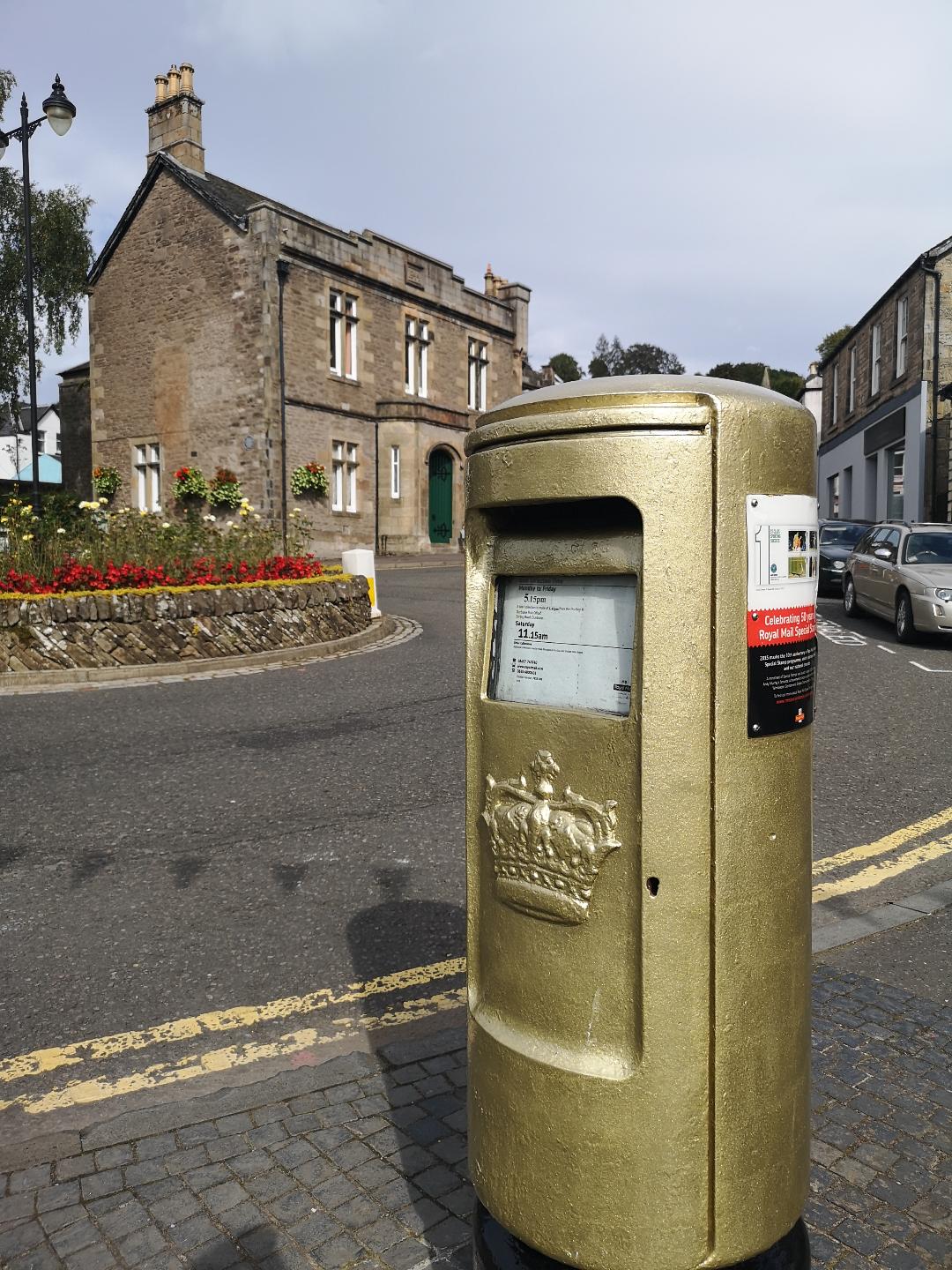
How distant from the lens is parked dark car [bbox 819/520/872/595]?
63.8 feet

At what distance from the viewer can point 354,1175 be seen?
2.57m

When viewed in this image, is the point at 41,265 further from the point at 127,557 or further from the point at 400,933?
the point at 400,933

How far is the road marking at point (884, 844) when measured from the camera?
4984 millimetres

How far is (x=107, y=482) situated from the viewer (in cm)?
3031

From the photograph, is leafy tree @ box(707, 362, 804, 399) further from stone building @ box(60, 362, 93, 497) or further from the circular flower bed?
the circular flower bed

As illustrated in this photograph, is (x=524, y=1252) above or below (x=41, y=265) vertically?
below

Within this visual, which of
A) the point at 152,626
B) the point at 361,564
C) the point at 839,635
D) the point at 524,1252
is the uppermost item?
the point at 361,564

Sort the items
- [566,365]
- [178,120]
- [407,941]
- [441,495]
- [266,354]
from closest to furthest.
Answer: [407,941] < [266,354] < [178,120] < [441,495] < [566,365]

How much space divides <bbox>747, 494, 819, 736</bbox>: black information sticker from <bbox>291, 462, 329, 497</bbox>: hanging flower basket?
88.1 ft

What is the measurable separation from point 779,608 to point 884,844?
4.05 metres

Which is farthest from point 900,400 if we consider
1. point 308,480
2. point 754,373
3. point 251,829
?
point 754,373

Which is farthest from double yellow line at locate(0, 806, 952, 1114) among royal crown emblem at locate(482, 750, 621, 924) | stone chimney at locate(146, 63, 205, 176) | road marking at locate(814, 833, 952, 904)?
stone chimney at locate(146, 63, 205, 176)

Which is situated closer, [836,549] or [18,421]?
[836,549]

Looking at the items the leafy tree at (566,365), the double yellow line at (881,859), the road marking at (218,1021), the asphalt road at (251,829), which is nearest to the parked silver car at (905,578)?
Result: the asphalt road at (251,829)
